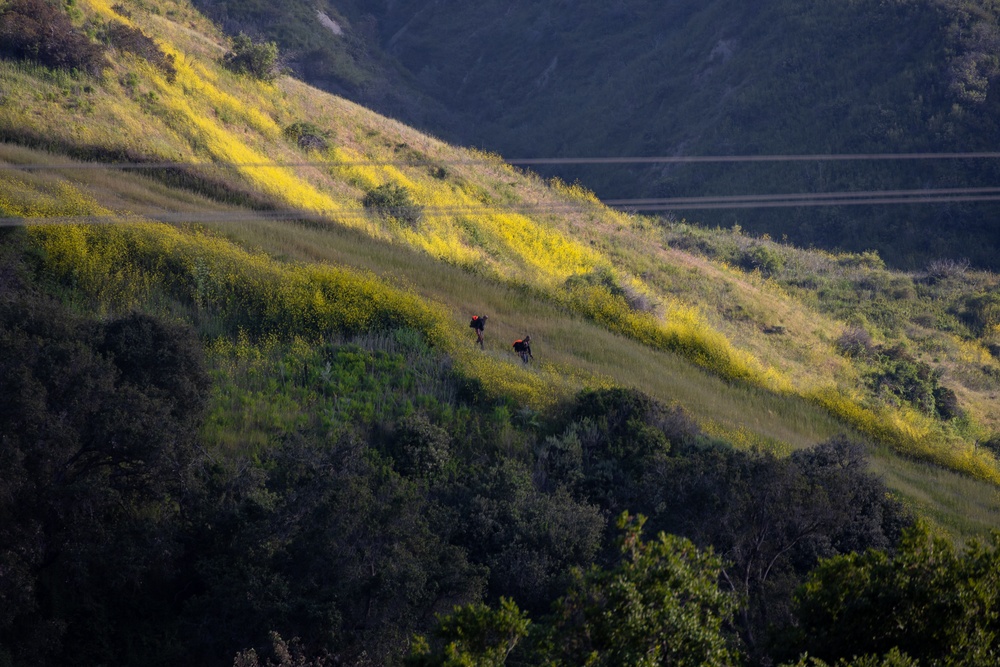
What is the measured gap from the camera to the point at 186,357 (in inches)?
701

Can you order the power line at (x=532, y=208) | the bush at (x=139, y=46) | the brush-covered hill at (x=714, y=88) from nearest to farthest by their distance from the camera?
the power line at (x=532, y=208), the bush at (x=139, y=46), the brush-covered hill at (x=714, y=88)

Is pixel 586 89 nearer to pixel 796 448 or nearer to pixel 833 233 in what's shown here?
pixel 833 233

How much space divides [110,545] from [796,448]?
1429 centimetres

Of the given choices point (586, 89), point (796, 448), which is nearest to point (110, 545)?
point (796, 448)

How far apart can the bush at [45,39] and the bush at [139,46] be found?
2.29 meters

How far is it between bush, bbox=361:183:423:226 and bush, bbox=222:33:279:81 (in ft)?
31.4

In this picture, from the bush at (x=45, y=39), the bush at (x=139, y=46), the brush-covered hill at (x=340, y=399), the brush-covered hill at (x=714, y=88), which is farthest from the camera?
the brush-covered hill at (x=714, y=88)

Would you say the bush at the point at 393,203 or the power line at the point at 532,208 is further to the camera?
the bush at the point at 393,203

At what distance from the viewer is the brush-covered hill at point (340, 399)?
14477 millimetres

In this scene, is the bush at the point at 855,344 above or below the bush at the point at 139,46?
below

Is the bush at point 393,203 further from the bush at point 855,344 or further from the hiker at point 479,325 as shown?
the bush at point 855,344

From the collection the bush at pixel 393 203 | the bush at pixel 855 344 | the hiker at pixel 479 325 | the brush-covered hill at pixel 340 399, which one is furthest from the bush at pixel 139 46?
the bush at pixel 855 344

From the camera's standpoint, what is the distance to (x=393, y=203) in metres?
34.4

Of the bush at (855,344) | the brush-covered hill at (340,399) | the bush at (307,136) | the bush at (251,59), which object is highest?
the bush at (251,59)
